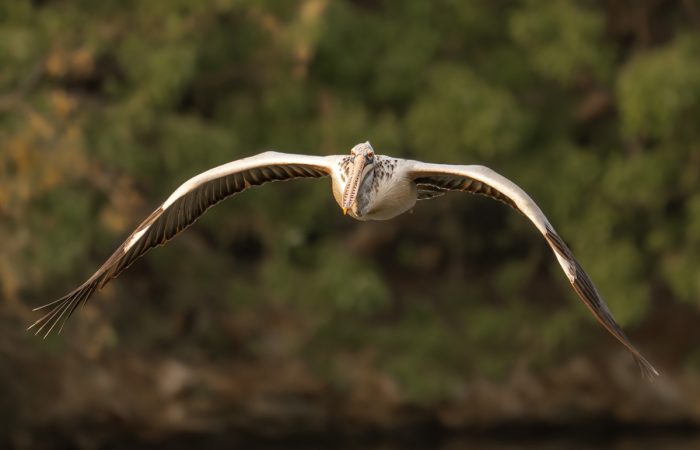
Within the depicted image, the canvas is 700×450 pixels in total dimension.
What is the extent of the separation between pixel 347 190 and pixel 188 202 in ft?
3.75

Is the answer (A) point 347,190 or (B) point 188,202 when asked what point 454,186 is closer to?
(A) point 347,190

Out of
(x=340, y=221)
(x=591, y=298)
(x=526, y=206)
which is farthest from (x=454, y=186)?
(x=340, y=221)

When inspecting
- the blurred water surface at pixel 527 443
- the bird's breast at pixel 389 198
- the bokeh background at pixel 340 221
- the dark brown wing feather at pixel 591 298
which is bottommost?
the dark brown wing feather at pixel 591 298

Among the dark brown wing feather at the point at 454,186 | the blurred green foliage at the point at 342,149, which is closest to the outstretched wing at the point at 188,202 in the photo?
the dark brown wing feather at the point at 454,186

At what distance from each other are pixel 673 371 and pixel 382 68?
5255mm

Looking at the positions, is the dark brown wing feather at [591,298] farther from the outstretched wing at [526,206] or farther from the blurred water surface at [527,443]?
the blurred water surface at [527,443]

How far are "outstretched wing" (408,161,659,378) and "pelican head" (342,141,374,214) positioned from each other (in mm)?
297

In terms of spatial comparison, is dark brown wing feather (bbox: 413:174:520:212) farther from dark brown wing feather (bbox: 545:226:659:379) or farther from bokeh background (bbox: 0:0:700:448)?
bokeh background (bbox: 0:0:700:448)

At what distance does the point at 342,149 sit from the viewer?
56.0 ft

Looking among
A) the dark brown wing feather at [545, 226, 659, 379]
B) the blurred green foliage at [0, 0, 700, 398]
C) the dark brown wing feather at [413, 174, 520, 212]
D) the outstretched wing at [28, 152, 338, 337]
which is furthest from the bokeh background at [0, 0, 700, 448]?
the dark brown wing feather at [545, 226, 659, 379]

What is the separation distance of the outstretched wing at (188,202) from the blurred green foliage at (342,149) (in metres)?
6.53

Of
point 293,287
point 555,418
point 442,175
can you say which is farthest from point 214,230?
point 442,175

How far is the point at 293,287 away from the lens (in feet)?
59.0

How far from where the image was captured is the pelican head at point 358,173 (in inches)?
331
